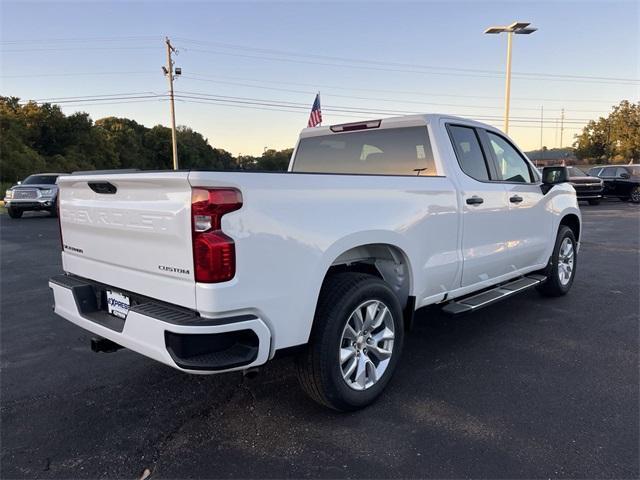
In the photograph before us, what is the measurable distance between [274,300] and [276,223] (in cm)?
41

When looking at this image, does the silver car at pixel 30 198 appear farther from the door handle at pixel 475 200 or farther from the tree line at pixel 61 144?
the door handle at pixel 475 200

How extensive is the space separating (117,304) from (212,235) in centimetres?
105

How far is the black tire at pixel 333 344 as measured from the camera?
9.21 ft

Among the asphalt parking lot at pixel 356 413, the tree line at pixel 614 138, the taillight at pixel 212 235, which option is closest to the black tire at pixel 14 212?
the asphalt parking lot at pixel 356 413

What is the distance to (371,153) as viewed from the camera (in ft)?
14.2

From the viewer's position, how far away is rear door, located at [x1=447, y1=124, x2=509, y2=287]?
3.97 meters

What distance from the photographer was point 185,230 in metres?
2.37

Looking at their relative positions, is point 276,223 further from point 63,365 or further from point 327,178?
point 63,365

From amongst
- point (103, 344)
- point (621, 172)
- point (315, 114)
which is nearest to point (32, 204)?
point (315, 114)

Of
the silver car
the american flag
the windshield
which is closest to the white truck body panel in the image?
the american flag

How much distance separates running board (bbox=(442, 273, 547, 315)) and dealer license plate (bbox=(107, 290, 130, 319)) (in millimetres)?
2371

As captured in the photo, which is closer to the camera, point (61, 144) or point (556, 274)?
point (556, 274)

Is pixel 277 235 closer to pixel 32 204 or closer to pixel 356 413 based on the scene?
pixel 356 413

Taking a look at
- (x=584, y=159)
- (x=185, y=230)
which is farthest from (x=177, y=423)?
(x=584, y=159)
